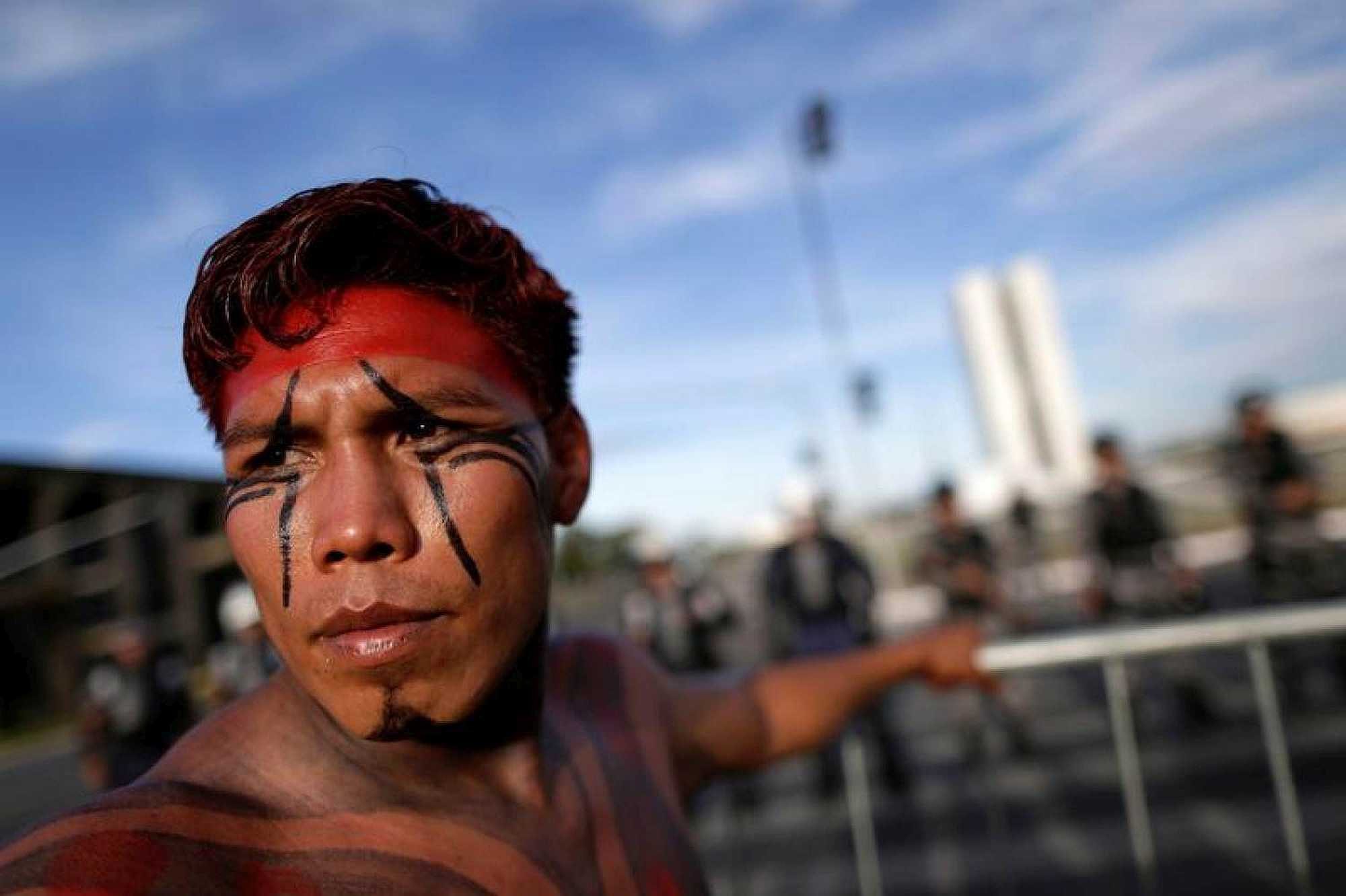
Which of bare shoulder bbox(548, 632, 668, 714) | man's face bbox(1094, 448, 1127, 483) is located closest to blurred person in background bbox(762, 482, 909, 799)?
man's face bbox(1094, 448, 1127, 483)

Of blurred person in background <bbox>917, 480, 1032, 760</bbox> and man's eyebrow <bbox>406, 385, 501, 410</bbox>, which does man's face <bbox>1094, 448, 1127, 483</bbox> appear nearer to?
blurred person in background <bbox>917, 480, 1032, 760</bbox>

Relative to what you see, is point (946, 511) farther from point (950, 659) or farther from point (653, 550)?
point (950, 659)

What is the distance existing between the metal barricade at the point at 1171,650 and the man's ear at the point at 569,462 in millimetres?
1154

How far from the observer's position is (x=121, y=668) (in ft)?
21.1

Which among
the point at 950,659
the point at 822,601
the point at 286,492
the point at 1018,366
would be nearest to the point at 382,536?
the point at 286,492

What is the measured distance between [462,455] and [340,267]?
0.24 metres

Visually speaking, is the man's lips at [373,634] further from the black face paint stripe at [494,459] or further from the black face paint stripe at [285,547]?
the black face paint stripe at [494,459]

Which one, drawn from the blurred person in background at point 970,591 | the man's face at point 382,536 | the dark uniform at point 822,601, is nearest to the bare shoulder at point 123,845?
the man's face at point 382,536

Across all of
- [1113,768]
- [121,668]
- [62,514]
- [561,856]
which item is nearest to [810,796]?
[1113,768]

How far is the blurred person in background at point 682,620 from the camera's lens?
742cm

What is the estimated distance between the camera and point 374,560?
99cm

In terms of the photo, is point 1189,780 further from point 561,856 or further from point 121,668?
point 121,668

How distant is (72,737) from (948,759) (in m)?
22.5

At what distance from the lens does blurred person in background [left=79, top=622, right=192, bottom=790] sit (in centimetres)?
634
